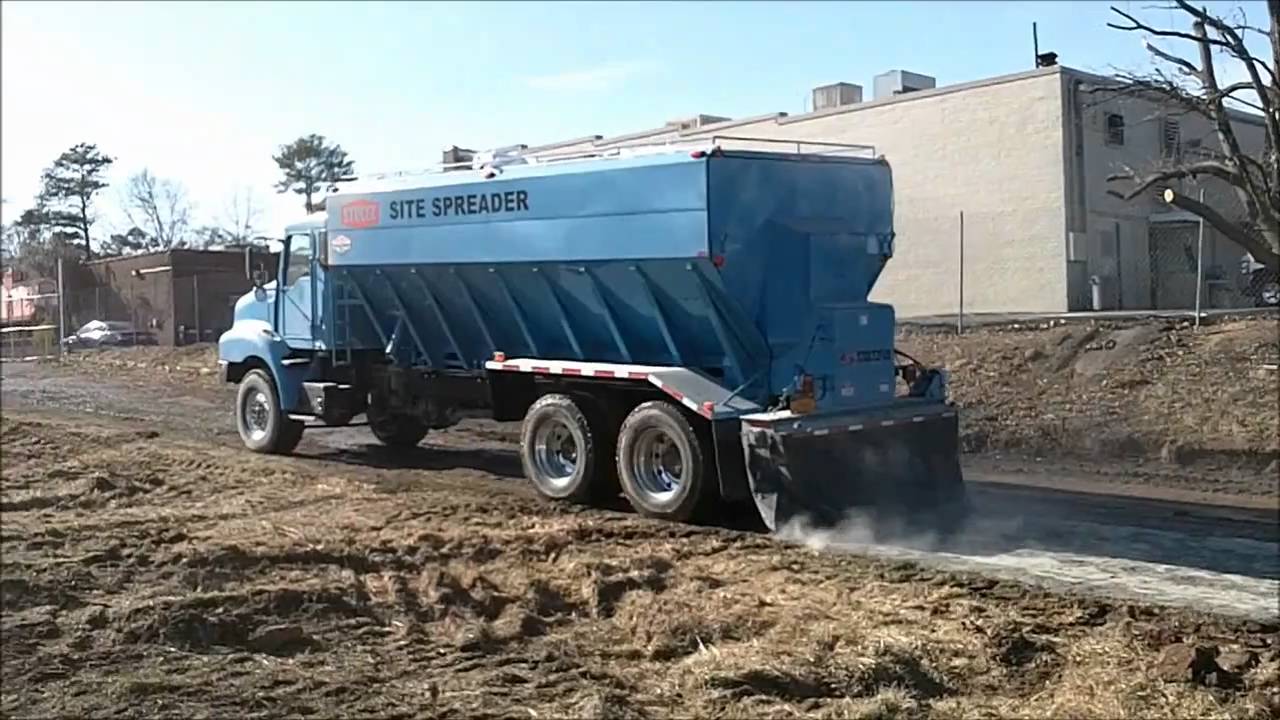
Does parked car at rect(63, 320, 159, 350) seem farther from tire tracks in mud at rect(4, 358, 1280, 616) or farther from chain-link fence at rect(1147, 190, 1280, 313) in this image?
chain-link fence at rect(1147, 190, 1280, 313)

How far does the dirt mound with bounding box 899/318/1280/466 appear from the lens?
1609 cm

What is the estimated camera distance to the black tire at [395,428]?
1711cm

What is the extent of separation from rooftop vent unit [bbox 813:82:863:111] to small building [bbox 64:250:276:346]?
1755cm

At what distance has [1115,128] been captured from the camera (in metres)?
34.5

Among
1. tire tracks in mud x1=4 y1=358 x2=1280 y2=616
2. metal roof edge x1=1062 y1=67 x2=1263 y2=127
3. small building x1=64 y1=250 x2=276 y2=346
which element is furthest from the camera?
small building x1=64 y1=250 x2=276 y2=346

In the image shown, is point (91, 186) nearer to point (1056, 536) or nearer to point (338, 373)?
point (338, 373)

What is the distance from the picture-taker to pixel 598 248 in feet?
42.1

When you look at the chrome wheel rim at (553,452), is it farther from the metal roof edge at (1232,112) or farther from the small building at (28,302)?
the small building at (28,302)

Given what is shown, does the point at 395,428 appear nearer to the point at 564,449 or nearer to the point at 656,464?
the point at 564,449

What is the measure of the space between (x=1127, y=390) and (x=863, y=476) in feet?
23.5

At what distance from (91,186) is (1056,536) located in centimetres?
1973

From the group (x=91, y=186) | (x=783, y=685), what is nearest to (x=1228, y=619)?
(x=783, y=685)

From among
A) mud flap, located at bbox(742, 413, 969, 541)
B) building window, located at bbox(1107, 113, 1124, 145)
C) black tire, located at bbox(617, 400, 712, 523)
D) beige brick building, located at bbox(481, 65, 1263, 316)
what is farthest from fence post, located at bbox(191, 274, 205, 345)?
mud flap, located at bbox(742, 413, 969, 541)

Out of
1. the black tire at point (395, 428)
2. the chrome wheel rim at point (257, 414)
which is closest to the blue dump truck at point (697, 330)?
the black tire at point (395, 428)
